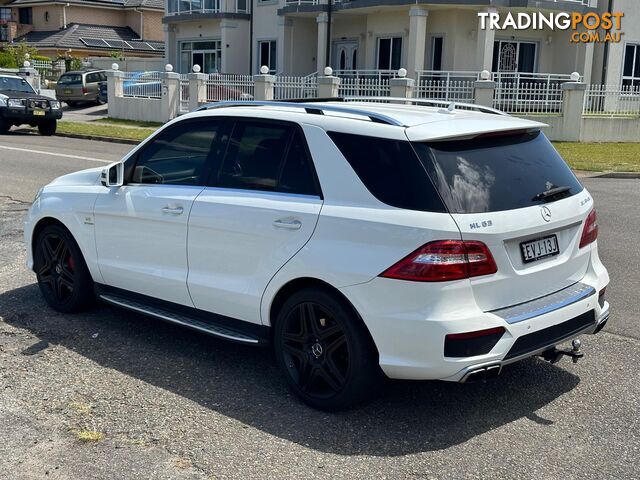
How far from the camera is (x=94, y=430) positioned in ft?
13.6

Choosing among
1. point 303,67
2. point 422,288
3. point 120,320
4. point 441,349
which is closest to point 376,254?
point 422,288

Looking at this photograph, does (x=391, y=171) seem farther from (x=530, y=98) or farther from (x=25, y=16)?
(x=25, y=16)

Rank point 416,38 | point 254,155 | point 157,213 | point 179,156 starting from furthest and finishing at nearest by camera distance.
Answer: point 416,38, point 179,156, point 157,213, point 254,155

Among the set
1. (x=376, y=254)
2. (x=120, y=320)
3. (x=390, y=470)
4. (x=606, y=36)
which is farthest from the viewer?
(x=606, y=36)

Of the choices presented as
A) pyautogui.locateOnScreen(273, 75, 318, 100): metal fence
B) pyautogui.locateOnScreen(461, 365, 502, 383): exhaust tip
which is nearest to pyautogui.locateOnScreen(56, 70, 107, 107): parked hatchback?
pyautogui.locateOnScreen(273, 75, 318, 100): metal fence

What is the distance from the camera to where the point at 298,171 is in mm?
4621

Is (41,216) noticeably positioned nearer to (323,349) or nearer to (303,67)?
(323,349)

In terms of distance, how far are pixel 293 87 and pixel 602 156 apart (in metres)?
10.7

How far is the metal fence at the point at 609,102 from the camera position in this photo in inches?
937

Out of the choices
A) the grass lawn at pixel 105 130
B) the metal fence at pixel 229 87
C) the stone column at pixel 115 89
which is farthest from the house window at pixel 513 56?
the grass lawn at pixel 105 130

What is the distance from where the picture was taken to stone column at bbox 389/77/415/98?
23469 mm

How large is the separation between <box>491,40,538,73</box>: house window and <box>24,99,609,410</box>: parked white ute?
1143 inches

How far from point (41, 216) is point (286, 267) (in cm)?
260

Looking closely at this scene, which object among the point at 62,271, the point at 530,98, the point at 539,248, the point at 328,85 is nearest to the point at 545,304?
the point at 539,248
